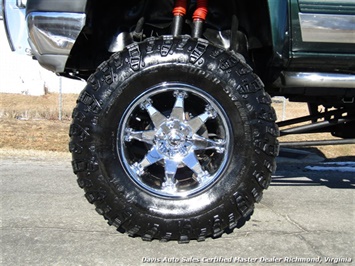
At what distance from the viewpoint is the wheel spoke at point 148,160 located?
2975 millimetres

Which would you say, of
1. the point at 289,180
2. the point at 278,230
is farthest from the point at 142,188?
the point at 289,180

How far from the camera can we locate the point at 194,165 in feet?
9.73

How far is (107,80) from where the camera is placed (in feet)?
9.33

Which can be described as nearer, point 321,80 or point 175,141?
point 175,141

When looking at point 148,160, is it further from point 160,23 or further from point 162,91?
point 160,23

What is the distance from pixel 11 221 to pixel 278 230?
1.99 metres

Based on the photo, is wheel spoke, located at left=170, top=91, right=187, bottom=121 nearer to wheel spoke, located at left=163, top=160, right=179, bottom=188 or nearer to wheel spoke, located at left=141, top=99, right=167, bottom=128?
wheel spoke, located at left=141, top=99, right=167, bottom=128

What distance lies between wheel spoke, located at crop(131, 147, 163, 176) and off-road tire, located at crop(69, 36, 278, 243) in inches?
3.3

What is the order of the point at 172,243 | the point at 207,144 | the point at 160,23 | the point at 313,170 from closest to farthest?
the point at 172,243 < the point at 207,144 < the point at 160,23 < the point at 313,170

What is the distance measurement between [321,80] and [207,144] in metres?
0.98

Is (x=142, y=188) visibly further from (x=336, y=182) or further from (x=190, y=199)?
(x=336, y=182)

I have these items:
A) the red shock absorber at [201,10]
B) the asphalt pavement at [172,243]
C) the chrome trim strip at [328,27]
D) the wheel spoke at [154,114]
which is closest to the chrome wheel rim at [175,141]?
the wheel spoke at [154,114]

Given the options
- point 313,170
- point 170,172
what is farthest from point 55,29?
point 313,170

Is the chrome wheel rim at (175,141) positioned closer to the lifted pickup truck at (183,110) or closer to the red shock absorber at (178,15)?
the lifted pickup truck at (183,110)
